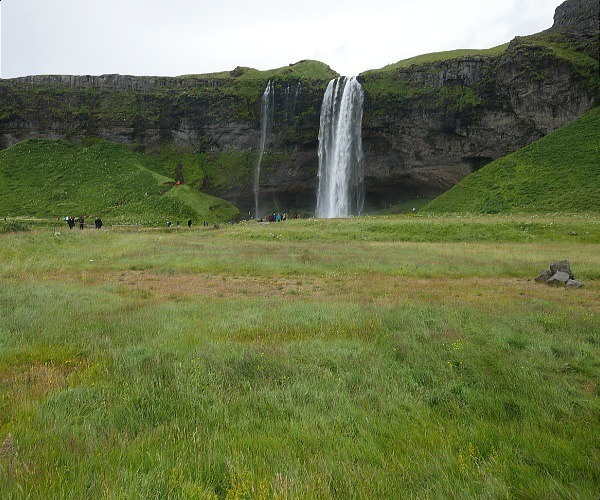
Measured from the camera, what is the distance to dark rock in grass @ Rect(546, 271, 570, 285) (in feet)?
43.2

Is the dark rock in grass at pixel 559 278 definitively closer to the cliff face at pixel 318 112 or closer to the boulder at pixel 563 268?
the boulder at pixel 563 268

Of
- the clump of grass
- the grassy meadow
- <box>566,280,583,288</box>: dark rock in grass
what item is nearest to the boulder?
<box>566,280,583,288</box>: dark rock in grass

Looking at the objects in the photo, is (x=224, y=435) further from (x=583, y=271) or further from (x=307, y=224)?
(x=307, y=224)

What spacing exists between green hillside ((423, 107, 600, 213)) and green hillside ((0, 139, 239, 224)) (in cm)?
4303

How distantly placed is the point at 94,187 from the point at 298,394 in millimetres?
80262

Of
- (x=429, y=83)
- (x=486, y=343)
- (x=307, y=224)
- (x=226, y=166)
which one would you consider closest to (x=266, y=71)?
(x=226, y=166)

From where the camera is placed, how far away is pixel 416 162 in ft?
245

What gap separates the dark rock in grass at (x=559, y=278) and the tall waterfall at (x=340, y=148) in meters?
57.1

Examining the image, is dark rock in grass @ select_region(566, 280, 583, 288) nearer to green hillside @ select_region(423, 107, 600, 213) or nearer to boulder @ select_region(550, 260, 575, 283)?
boulder @ select_region(550, 260, 575, 283)

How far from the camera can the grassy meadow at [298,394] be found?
9.24 ft

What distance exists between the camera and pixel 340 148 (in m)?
71.1

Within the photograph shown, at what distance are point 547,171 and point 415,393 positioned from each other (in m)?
62.3

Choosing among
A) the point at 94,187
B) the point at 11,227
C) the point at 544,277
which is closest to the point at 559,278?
the point at 544,277

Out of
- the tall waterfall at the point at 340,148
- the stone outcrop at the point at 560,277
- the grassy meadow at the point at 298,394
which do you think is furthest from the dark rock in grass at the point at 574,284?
the tall waterfall at the point at 340,148
